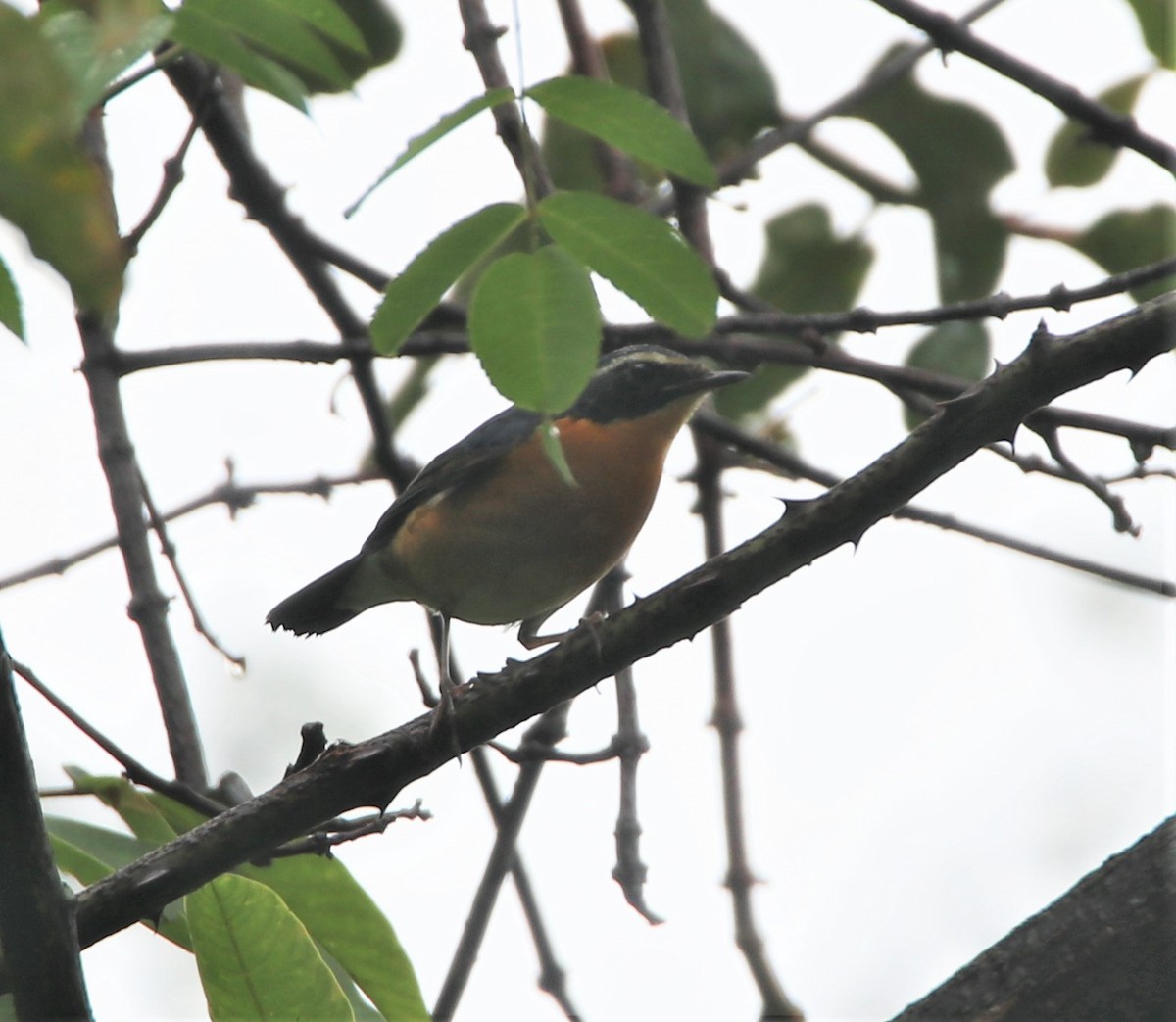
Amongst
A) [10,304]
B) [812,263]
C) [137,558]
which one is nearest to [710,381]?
[812,263]

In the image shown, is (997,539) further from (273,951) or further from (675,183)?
(273,951)

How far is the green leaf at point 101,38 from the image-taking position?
5.78 feet

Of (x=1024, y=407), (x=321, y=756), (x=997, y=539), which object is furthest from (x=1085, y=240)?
(x=321, y=756)

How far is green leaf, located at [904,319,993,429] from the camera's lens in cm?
503

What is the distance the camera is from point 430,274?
272 cm

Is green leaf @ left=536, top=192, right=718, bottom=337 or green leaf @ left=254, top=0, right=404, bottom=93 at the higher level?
green leaf @ left=254, top=0, right=404, bottom=93

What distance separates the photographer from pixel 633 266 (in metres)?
2.65

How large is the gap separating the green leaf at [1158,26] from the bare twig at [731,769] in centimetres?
214

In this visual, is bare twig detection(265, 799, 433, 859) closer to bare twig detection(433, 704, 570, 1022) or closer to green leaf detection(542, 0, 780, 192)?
bare twig detection(433, 704, 570, 1022)

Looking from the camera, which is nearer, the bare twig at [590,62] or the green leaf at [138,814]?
the green leaf at [138,814]

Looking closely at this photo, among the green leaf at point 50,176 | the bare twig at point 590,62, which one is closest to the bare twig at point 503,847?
the bare twig at point 590,62

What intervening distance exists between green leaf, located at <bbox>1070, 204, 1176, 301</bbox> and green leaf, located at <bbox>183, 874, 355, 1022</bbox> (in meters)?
3.60

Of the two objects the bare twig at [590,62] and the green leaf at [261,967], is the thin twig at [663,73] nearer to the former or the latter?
the bare twig at [590,62]

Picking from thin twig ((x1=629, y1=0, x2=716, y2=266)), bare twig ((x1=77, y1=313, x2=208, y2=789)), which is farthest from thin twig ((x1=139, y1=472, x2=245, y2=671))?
thin twig ((x1=629, y1=0, x2=716, y2=266))
